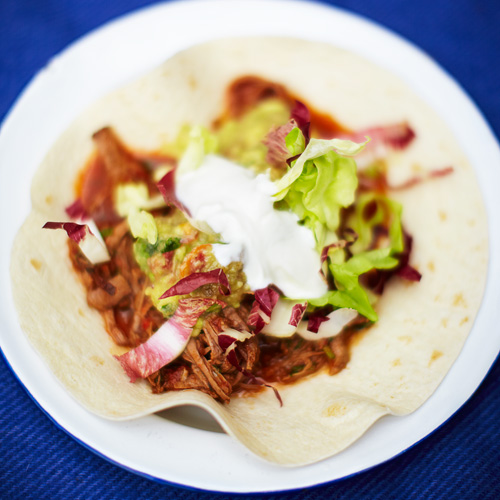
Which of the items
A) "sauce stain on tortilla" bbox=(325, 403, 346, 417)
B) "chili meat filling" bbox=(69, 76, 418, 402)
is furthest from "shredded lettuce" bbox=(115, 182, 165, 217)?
"sauce stain on tortilla" bbox=(325, 403, 346, 417)

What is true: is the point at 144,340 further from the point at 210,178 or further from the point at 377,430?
the point at 377,430

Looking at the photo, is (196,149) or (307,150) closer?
(307,150)

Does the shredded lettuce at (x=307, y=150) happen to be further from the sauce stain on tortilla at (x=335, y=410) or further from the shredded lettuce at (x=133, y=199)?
the sauce stain on tortilla at (x=335, y=410)

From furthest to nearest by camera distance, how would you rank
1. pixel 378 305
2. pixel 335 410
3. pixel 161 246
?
1. pixel 378 305
2. pixel 161 246
3. pixel 335 410

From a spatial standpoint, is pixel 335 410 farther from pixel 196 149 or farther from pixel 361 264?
pixel 196 149

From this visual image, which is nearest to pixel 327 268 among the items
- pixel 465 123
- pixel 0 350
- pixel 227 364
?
pixel 227 364

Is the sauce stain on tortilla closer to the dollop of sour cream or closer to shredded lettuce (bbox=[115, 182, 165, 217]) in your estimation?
the dollop of sour cream

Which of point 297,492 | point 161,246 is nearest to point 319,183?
point 161,246
